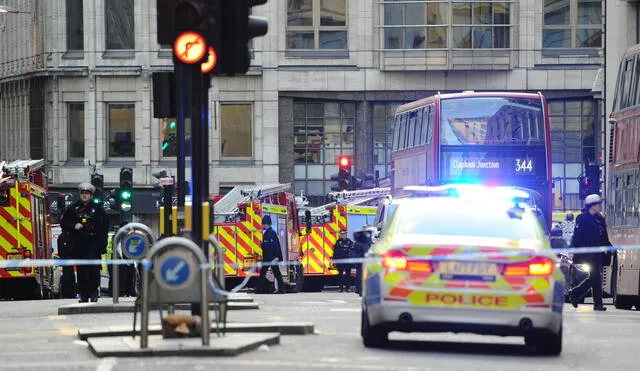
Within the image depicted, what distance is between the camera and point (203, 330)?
14.1 m

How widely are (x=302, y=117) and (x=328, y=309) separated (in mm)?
40238

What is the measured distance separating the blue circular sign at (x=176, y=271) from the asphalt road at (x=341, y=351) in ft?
2.03

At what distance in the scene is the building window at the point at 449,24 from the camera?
207 feet

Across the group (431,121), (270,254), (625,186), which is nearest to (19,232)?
(270,254)

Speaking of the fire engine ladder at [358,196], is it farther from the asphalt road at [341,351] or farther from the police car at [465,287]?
the police car at [465,287]

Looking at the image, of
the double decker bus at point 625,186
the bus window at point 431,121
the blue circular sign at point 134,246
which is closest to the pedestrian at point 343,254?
the bus window at point 431,121

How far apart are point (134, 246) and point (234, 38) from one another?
7645 mm

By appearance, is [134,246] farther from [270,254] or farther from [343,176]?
[343,176]

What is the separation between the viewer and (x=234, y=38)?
15234mm

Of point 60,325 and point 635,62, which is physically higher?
point 635,62

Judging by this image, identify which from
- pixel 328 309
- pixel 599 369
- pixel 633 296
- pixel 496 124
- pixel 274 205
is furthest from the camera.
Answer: pixel 274 205

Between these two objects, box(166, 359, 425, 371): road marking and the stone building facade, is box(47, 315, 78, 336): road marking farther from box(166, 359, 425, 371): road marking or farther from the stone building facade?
the stone building facade

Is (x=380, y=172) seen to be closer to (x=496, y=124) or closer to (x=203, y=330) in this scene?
(x=496, y=124)

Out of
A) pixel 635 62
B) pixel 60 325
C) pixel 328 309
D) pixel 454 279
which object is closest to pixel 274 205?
pixel 635 62
